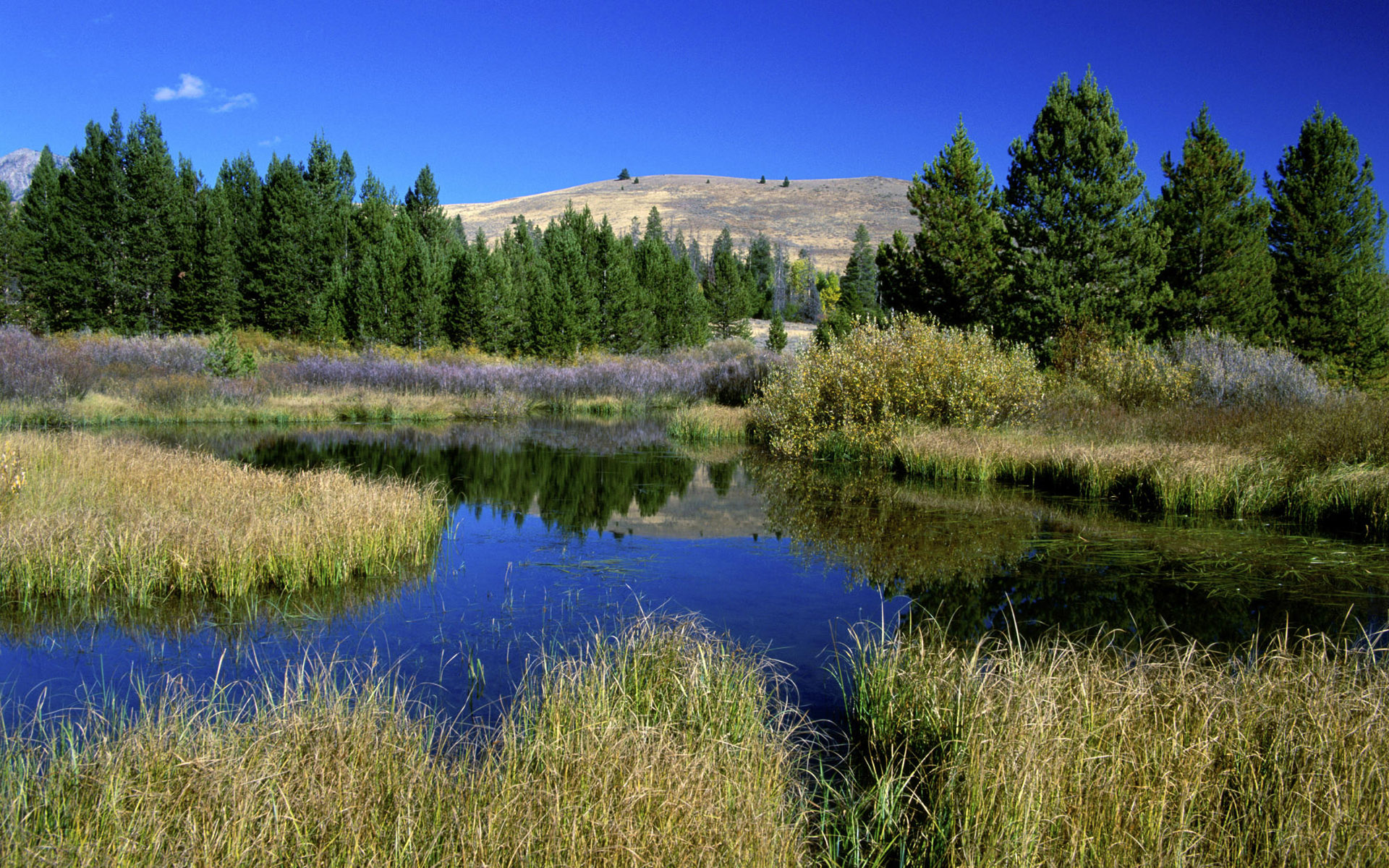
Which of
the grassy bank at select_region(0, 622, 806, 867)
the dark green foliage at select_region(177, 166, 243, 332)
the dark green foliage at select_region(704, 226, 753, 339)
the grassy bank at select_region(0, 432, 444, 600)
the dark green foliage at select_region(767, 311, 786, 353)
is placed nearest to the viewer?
the grassy bank at select_region(0, 622, 806, 867)

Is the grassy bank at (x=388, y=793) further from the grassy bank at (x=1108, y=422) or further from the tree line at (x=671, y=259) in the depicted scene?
the tree line at (x=671, y=259)

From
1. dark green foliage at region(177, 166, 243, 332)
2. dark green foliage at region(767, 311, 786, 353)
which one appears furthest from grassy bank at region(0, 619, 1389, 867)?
dark green foliage at region(767, 311, 786, 353)

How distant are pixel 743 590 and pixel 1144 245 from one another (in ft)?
59.6

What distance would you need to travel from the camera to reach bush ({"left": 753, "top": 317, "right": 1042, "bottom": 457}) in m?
17.2

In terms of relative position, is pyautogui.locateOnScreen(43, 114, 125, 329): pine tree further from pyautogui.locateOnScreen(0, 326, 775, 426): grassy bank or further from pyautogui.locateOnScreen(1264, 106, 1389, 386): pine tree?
pyautogui.locateOnScreen(1264, 106, 1389, 386): pine tree

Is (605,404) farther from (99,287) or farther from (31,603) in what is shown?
(31,603)

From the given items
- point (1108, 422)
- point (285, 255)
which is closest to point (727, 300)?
point (285, 255)

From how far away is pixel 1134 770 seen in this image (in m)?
3.62

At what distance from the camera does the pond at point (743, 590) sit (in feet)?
19.7

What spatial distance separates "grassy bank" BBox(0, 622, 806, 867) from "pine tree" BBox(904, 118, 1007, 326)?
21.8 m

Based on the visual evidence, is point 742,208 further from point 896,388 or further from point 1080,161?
point 896,388

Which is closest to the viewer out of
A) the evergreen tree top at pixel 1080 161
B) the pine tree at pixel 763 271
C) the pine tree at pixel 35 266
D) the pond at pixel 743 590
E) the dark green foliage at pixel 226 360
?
the pond at pixel 743 590

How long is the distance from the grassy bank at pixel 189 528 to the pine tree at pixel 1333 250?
Result: 26448 millimetres

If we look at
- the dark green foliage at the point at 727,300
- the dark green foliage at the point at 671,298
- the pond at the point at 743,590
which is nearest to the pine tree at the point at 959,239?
the pond at the point at 743,590
